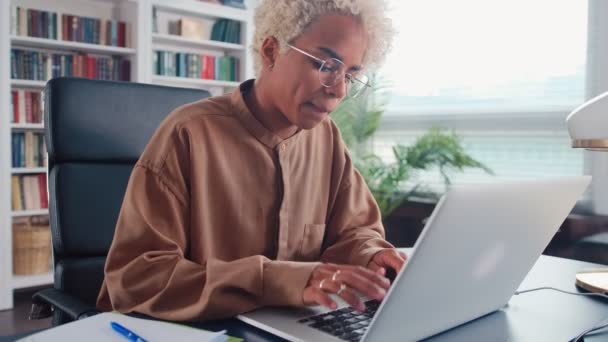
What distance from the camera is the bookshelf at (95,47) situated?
126 inches

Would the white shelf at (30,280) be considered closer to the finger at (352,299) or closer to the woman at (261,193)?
the woman at (261,193)

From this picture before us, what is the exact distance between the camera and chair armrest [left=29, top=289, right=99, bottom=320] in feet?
3.57

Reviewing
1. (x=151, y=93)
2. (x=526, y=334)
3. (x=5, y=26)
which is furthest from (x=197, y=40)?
(x=526, y=334)

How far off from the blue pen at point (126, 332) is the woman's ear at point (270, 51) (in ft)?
2.08

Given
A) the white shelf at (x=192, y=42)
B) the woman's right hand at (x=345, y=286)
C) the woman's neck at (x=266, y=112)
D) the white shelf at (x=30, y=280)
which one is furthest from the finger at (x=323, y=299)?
the white shelf at (x=192, y=42)

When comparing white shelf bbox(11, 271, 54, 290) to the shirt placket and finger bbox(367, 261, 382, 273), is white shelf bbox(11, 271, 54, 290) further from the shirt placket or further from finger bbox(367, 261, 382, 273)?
finger bbox(367, 261, 382, 273)

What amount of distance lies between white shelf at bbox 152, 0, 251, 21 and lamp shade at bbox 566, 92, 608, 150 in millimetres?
3190

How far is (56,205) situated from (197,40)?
291 cm

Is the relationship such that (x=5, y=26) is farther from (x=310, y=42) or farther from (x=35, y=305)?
(x=310, y=42)

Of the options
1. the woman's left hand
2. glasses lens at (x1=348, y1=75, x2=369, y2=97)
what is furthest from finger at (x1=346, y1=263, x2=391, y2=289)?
glasses lens at (x1=348, y1=75, x2=369, y2=97)

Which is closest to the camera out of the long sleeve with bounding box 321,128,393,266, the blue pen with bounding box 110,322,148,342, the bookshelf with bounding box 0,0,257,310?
the blue pen with bounding box 110,322,148,342

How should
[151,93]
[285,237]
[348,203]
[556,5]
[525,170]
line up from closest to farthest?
[285,237], [348,203], [151,93], [556,5], [525,170]

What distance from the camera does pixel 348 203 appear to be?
4.39 ft

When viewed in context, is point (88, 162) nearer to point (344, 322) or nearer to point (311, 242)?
point (311, 242)
